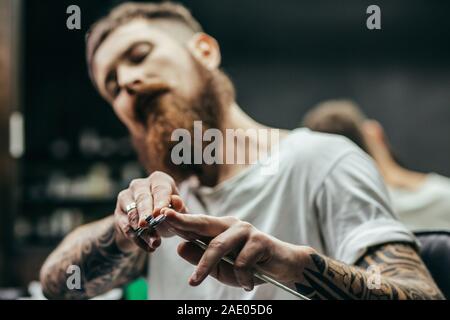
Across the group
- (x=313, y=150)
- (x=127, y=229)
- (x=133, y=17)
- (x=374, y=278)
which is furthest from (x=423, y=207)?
(x=127, y=229)

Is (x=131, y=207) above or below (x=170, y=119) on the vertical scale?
below

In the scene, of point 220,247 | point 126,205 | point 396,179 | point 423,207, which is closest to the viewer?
point 220,247

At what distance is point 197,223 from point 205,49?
18.2 inches

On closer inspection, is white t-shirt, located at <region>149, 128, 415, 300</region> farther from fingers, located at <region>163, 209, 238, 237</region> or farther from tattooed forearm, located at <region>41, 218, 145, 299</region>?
fingers, located at <region>163, 209, 238, 237</region>

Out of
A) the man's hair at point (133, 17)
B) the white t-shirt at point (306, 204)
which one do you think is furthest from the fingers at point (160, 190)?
the man's hair at point (133, 17)

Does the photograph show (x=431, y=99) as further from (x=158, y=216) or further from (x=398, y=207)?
(x=158, y=216)

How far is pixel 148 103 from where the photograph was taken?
3.47 ft

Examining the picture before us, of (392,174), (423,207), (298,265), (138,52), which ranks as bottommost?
(423,207)

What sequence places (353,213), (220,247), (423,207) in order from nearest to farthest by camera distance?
1. (220,247)
2. (353,213)
3. (423,207)

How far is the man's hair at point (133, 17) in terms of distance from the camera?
110 cm

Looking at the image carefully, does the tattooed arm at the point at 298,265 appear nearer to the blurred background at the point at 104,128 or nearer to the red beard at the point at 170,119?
the red beard at the point at 170,119

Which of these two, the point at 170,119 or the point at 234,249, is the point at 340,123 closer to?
the point at 170,119
